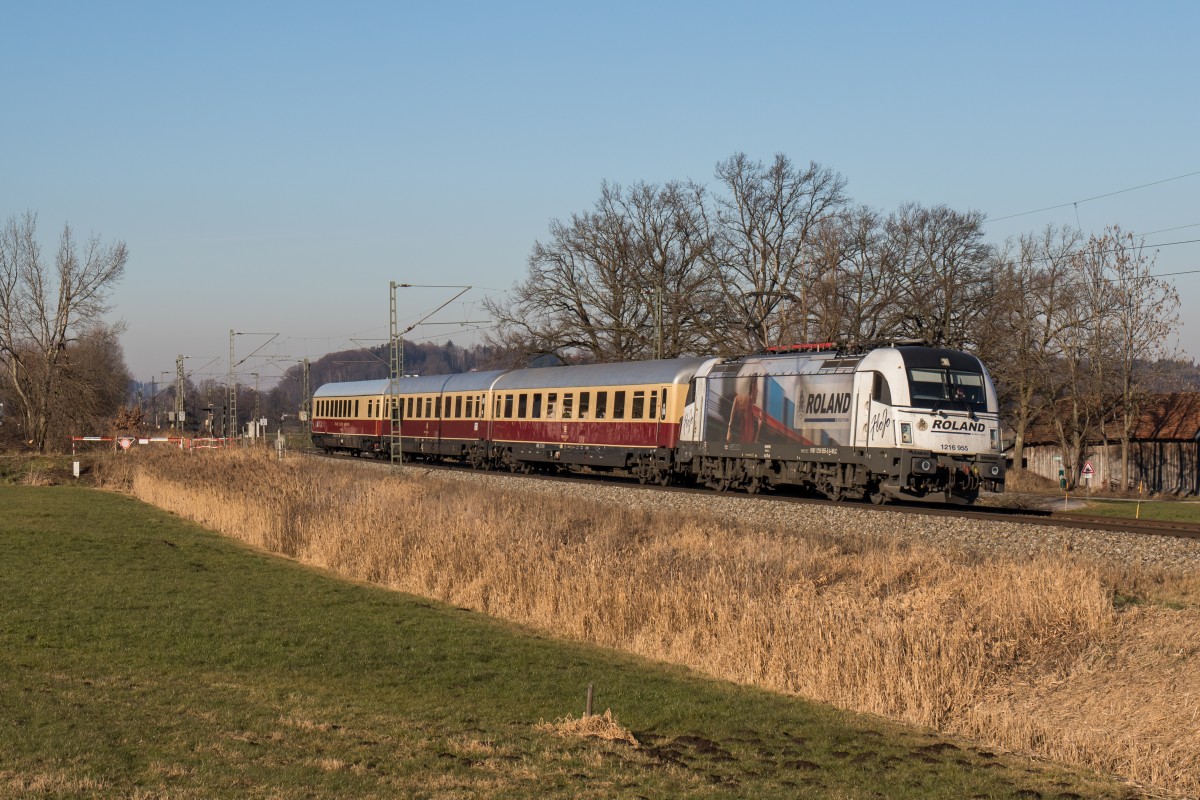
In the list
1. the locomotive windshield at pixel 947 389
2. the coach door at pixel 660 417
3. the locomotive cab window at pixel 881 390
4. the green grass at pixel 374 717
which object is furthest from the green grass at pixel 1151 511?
the green grass at pixel 374 717

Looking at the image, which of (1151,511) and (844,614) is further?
(1151,511)

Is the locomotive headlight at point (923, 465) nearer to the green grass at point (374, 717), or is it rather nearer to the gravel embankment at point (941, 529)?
the gravel embankment at point (941, 529)

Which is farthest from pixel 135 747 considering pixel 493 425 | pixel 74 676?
pixel 493 425

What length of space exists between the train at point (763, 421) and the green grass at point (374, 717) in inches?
483

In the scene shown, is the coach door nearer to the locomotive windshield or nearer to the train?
the train

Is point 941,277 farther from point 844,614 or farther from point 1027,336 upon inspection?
point 844,614

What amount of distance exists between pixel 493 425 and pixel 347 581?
25.4 metres

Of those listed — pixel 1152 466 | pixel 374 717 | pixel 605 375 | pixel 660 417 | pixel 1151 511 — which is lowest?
pixel 374 717

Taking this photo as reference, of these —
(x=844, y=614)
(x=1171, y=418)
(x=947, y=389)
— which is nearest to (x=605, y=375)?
(x=947, y=389)

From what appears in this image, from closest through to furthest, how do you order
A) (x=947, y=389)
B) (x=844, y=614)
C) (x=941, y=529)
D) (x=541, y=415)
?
(x=844, y=614)
(x=941, y=529)
(x=947, y=389)
(x=541, y=415)

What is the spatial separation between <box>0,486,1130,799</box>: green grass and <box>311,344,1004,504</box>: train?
1226 cm

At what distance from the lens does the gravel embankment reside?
60.9 ft

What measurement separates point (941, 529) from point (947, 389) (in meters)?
5.64

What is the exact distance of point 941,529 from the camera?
21.8m
